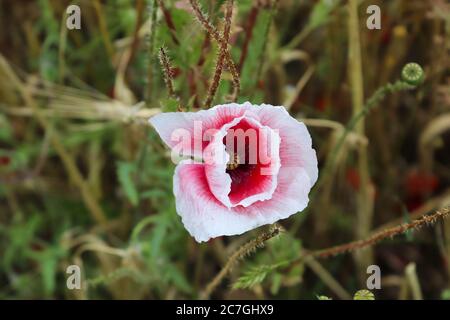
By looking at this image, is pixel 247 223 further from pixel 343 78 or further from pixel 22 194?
pixel 22 194

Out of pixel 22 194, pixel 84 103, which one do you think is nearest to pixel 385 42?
pixel 84 103

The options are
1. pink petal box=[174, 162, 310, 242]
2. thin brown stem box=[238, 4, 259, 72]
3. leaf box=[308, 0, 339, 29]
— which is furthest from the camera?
leaf box=[308, 0, 339, 29]

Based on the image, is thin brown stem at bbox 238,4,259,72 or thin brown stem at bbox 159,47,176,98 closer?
thin brown stem at bbox 159,47,176,98

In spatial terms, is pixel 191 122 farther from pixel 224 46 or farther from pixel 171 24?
pixel 171 24

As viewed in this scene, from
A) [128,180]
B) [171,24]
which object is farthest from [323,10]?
[128,180]

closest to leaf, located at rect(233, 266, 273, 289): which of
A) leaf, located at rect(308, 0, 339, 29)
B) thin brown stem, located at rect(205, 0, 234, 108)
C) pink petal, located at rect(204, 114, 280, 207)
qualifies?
pink petal, located at rect(204, 114, 280, 207)

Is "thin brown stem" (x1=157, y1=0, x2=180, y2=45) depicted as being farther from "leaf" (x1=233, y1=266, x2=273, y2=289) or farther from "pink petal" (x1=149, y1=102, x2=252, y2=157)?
"leaf" (x1=233, y1=266, x2=273, y2=289)
